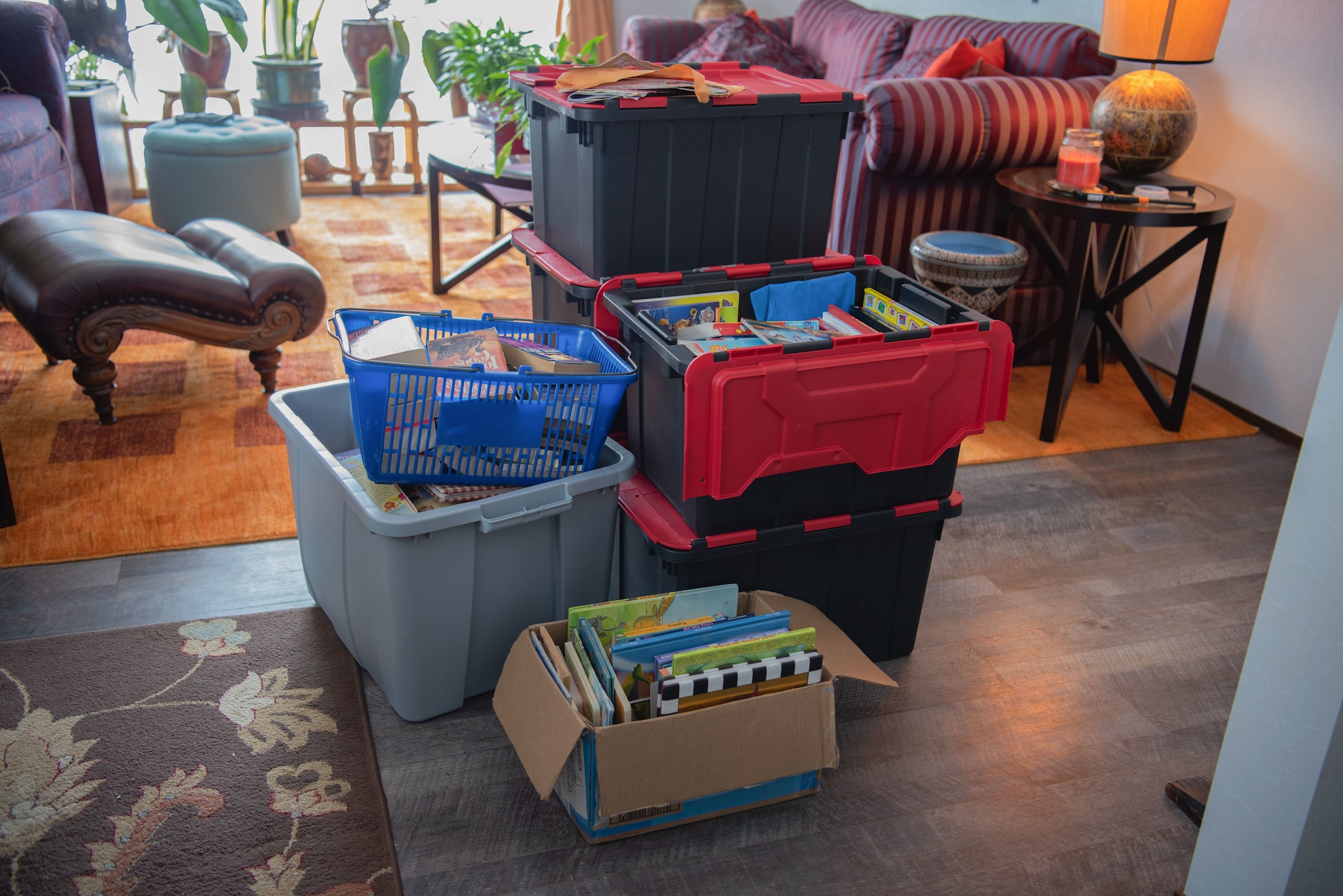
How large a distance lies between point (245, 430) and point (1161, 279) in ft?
8.92

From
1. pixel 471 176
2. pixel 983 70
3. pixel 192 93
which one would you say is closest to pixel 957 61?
pixel 983 70

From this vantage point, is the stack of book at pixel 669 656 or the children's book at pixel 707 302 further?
the children's book at pixel 707 302

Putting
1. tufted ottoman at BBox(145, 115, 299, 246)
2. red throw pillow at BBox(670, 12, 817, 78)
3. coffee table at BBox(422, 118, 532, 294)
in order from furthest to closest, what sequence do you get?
red throw pillow at BBox(670, 12, 817, 78)
tufted ottoman at BBox(145, 115, 299, 246)
coffee table at BBox(422, 118, 532, 294)

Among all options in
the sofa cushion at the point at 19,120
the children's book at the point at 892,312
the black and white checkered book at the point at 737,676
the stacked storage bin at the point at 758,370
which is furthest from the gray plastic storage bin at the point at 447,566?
the sofa cushion at the point at 19,120

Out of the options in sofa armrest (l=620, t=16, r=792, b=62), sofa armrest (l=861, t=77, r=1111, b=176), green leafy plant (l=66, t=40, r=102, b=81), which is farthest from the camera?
sofa armrest (l=620, t=16, r=792, b=62)

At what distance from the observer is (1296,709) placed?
3.72 feet

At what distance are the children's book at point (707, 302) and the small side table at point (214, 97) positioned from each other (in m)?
3.58

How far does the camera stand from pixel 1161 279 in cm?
325

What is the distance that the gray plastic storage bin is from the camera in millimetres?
1550

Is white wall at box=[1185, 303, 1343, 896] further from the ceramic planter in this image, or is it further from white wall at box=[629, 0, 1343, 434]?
the ceramic planter

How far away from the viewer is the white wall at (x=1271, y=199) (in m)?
2.70

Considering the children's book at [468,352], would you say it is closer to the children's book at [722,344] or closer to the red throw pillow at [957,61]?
the children's book at [722,344]

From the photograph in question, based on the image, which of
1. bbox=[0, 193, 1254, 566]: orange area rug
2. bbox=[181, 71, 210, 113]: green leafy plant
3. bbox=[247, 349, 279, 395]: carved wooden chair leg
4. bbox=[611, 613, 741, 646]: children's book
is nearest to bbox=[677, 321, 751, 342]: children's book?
bbox=[611, 613, 741, 646]: children's book

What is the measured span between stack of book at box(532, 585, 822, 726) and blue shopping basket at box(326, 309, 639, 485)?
25 cm
